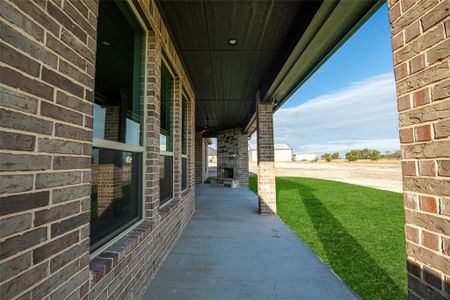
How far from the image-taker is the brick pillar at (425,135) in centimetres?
86

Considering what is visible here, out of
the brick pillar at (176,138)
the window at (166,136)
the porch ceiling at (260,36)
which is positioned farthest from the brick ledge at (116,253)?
the porch ceiling at (260,36)

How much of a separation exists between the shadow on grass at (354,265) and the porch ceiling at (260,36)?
268 centimetres

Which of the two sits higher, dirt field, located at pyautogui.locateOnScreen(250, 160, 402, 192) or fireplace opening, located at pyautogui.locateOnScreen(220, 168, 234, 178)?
fireplace opening, located at pyautogui.locateOnScreen(220, 168, 234, 178)

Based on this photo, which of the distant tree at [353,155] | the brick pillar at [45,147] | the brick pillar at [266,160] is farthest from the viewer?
the distant tree at [353,155]

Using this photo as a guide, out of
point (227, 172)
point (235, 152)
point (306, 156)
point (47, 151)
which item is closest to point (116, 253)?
point (47, 151)

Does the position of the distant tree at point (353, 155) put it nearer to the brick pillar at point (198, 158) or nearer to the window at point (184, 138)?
the brick pillar at point (198, 158)

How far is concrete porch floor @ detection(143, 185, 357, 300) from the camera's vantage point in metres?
2.22

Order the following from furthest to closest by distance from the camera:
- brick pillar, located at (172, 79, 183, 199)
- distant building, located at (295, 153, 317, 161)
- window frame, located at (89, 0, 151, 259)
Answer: distant building, located at (295, 153, 317, 161)
brick pillar, located at (172, 79, 183, 199)
window frame, located at (89, 0, 151, 259)

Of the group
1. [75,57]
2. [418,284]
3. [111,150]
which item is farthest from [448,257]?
[111,150]

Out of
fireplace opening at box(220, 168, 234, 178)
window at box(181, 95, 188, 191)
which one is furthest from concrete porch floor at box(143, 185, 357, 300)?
fireplace opening at box(220, 168, 234, 178)

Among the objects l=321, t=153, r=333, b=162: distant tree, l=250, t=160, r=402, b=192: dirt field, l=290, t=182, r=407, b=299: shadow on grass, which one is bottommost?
l=290, t=182, r=407, b=299: shadow on grass

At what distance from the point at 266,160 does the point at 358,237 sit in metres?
2.33

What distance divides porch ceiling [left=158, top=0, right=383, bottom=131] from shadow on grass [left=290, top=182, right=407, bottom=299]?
8.78 ft

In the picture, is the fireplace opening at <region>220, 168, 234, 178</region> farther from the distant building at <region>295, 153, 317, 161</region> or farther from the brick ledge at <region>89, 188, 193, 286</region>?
the distant building at <region>295, 153, 317, 161</region>
